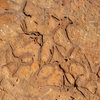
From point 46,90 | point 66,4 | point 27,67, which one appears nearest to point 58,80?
point 46,90

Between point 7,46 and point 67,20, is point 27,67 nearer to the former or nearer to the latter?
point 7,46

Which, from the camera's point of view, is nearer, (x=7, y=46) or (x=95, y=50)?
(x=7, y=46)

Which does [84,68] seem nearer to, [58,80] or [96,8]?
[58,80]

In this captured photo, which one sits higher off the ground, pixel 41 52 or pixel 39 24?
pixel 39 24

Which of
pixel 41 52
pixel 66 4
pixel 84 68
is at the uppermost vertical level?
pixel 66 4

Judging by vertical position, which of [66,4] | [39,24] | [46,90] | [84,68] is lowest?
[46,90]

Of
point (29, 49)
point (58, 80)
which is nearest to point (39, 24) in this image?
point (29, 49)
